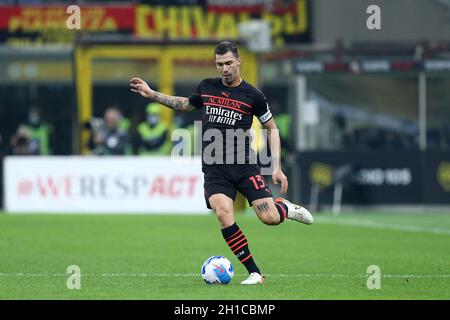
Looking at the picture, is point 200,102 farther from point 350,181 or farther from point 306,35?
point 306,35

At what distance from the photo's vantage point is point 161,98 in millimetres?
13062

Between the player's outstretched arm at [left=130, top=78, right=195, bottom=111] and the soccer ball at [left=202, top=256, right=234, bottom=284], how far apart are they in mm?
1561

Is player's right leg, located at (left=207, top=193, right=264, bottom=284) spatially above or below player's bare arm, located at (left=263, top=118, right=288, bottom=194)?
below

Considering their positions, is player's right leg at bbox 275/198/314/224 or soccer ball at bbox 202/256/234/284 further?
player's right leg at bbox 275/198/314/224

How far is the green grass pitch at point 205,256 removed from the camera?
39.2 ft

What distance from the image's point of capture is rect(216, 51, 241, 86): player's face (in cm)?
1251

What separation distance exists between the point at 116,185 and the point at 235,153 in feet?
44.8

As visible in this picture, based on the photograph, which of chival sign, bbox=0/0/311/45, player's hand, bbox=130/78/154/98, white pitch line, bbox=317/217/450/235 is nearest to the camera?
player's hand, bbox=130/78/154/98

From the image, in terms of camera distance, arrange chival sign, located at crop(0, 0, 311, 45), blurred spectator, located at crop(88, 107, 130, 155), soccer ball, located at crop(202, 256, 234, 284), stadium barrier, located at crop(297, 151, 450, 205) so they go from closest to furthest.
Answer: soccer ball, located at crop(202, 256, 234, 284) → blurred spectator, located at crop(88, 107, 130, 155) → stadium barrier, located at crop(297, 151, 450, 205) → chival sign, located at crop(0, 0, 311, 45)

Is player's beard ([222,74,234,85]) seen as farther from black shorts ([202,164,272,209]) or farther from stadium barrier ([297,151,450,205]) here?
stadium barrier ([297,151,450,205])

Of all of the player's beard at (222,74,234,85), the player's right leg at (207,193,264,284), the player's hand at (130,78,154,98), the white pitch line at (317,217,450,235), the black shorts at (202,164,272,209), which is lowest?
the white pitch line at (317,217,450,235)

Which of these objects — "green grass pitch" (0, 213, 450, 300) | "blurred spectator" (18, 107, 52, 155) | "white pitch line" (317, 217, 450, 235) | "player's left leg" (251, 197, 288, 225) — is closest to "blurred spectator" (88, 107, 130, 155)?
"green grass pitch" (0, 213, 450, 300)

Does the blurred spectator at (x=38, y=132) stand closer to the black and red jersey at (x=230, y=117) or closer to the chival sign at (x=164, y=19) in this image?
the chival sign at (x=164, y=19)

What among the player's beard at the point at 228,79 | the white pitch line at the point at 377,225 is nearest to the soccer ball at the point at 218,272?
the player's beard at the point at 228,79
